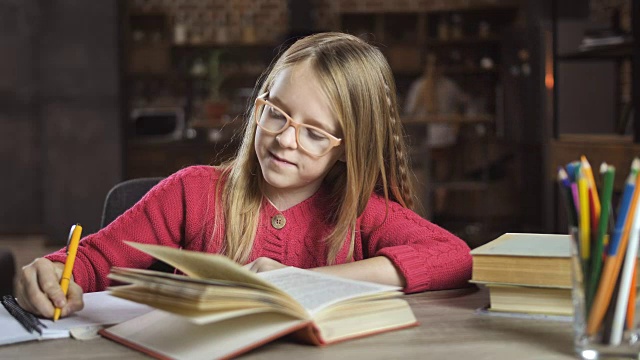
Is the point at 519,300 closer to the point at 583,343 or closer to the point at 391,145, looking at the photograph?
the point at 583,343

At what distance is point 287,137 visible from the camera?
4.49ft

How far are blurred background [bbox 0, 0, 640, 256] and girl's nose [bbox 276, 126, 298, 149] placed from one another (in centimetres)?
453

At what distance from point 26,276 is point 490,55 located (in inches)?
317

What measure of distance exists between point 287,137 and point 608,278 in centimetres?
62

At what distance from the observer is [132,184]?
203cm

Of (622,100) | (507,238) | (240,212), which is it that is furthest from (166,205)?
(622,100)

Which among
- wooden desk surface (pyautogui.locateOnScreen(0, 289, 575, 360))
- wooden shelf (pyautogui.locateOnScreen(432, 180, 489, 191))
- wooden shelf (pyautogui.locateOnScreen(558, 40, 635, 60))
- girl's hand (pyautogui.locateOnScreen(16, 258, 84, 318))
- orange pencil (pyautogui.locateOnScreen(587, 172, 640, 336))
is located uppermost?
wooden shelf (pyautogui.locateOnScreen(558, 40, 635, 60))

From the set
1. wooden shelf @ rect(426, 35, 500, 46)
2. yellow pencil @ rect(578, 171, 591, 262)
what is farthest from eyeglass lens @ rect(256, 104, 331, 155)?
wooden shelf @ rect(426, 35, 500, 46)

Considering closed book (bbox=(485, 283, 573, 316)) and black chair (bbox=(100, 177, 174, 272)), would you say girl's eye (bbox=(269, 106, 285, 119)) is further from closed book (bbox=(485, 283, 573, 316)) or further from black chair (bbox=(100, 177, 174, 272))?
black chair (bbox=(100, 177, 174, 272))

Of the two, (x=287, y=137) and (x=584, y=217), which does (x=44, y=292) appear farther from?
(x=584, y=217)

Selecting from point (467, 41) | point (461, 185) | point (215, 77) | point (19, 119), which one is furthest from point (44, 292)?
point (467, 41)

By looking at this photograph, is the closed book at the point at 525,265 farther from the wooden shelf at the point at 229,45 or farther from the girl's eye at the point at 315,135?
the wooden shelf at the point at 229,45

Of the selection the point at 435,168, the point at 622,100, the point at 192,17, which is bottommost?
the point at 435,168

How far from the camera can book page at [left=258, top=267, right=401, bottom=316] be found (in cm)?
Answer: 99
